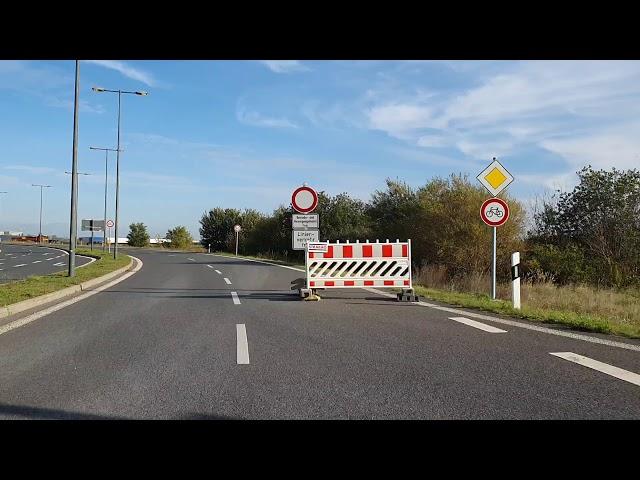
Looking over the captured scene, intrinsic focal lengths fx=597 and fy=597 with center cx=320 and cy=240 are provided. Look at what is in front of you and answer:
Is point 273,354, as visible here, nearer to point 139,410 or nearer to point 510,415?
point 139,410

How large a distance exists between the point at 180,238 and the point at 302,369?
84.4 metres

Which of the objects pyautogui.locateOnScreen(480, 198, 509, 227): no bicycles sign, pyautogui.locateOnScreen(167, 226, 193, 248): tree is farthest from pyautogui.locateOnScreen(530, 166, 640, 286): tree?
pyautogui.locateOnScreen(167, 226, 193, 248): tree

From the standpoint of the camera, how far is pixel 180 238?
88625mm

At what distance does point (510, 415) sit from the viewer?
506 centimetres

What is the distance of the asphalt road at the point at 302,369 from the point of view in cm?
525

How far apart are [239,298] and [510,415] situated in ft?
34.1

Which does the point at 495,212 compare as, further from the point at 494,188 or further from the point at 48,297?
the point at 48,297

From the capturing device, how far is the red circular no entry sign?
51.5 ft

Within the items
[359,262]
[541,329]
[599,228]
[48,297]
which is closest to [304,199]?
[359,262]

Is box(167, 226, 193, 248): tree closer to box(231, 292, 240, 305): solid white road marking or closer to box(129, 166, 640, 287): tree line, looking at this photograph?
box(129, 166, 640, 287): tree line

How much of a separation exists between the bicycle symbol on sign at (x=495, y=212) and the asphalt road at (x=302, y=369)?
11.6ft
